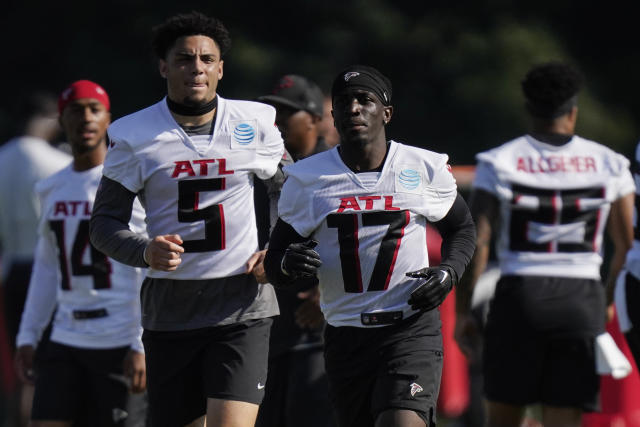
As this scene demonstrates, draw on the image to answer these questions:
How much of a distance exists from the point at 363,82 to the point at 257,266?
0.94 m

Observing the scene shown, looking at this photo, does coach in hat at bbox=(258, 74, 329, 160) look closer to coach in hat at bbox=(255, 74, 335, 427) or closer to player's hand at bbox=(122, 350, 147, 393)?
coach in hat at bbox=(255, 74, 335, 427)

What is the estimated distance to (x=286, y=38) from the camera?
78.7 ft

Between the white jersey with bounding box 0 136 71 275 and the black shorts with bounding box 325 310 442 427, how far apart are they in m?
4.10

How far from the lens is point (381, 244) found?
5676mm

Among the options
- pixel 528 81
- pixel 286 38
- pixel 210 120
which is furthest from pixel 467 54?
pixel 210 120

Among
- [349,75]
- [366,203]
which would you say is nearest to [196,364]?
[366,203]

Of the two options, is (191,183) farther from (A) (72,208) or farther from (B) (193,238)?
(A) (72,208)

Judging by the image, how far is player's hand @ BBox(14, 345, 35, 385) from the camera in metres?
7.33

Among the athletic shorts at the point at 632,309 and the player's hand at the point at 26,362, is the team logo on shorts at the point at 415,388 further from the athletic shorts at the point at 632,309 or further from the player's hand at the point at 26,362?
the player's hand at the point at 26,362

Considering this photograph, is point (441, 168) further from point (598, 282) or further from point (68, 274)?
point (68, 274)

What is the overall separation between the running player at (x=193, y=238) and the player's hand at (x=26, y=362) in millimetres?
1477

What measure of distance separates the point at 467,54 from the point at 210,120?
54.0 feet

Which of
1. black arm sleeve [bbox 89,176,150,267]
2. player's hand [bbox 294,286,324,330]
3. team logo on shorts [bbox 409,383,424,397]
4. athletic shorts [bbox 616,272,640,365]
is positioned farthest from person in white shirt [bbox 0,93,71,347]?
team logo on shorts [bbox 409,383,424,397]

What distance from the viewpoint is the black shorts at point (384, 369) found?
5527 millimetres
